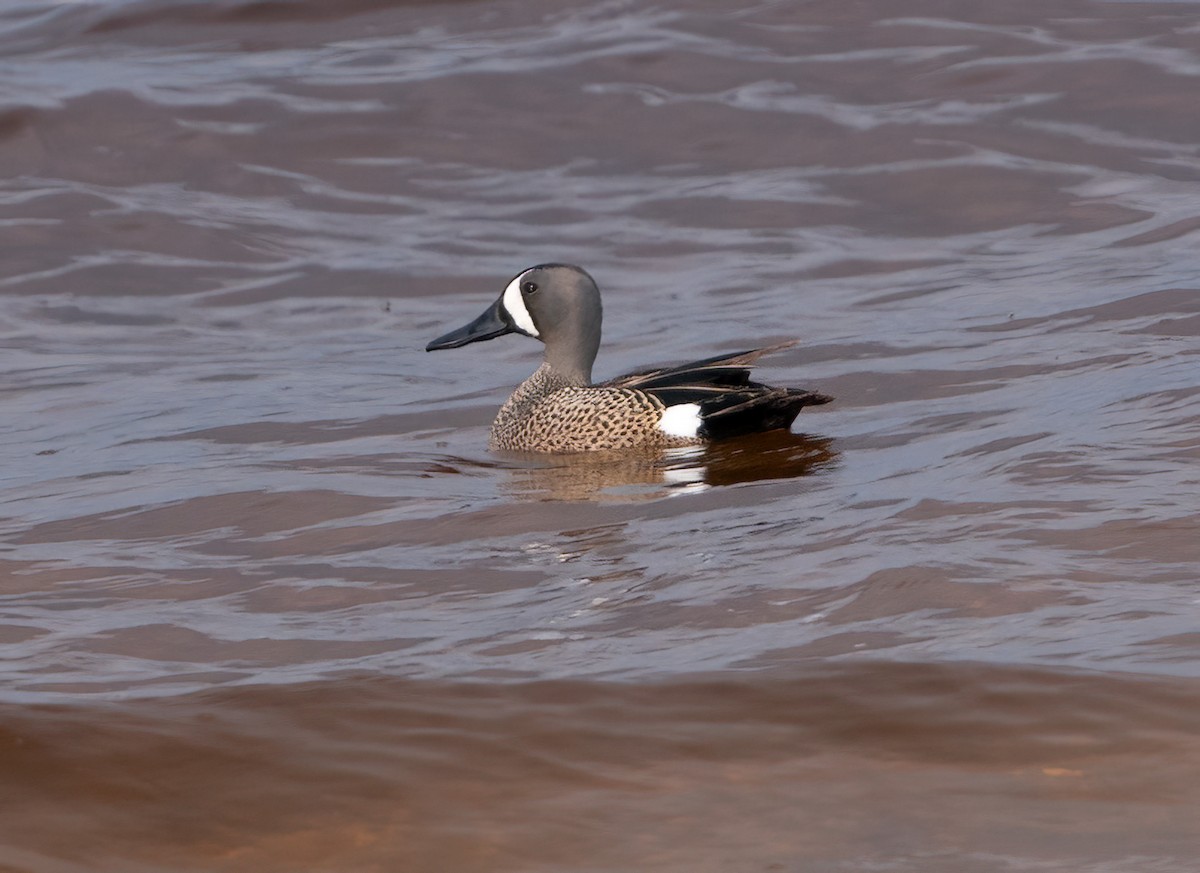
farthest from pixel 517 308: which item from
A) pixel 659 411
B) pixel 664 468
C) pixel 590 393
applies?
pixel 664 468

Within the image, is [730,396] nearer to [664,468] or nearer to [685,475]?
[664,468]

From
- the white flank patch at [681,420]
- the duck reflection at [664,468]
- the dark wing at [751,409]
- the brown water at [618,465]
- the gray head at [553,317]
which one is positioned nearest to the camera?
the brown water at [618,465]

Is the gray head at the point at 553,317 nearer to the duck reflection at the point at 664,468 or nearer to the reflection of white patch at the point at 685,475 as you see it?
the duck reflection at the point at 664,468

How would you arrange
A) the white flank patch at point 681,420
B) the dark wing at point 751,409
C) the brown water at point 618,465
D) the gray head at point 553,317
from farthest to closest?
the gray head at point 553,317 < the white flank patch at point 681,420 < the dark wing at point 751,409 < the brown water at point 618,465

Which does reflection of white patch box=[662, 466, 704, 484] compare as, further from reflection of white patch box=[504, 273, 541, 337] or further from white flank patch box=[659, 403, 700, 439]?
reflection of white patch box=[504, 273, 541, 337]

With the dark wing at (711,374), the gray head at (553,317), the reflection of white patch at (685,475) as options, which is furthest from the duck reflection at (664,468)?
the gray head at (553,317)

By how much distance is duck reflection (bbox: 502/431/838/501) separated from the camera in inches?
253

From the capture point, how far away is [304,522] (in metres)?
6.06

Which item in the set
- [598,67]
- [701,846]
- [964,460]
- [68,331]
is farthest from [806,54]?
[701,846]

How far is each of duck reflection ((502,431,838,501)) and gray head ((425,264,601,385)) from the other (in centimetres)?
82

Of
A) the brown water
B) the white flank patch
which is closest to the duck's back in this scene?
the white flank patch

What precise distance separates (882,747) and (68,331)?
7.54 metres

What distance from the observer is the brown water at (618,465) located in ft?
12.6

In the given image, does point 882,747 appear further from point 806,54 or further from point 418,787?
point 806,54
